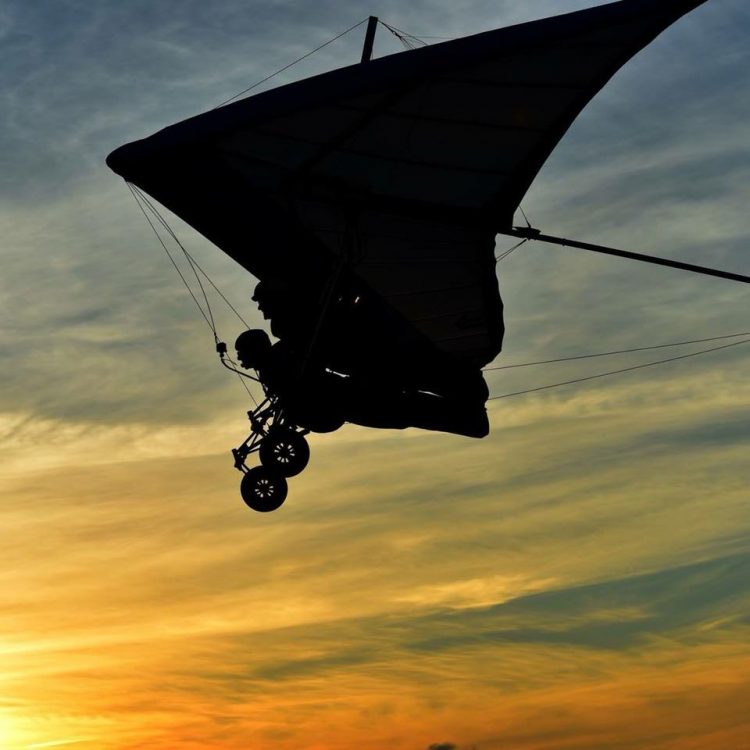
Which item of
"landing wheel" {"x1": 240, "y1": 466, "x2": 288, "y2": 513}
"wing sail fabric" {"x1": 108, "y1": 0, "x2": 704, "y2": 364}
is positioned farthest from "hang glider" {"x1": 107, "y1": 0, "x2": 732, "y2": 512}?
"landing wheel" {"x1": 240, "y1": 466, "x2": 288, "y2": 513}

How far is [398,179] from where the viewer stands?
1144 inches

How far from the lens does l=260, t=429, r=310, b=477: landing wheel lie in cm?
2989

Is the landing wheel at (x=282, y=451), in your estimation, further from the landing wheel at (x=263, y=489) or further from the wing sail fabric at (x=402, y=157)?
the wing sail fabric at (x=402, y=157)

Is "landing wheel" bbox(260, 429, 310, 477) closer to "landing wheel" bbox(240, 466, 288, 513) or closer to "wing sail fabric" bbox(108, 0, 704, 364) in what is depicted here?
"landing wheel" bbox(240, 466, 288, 513)

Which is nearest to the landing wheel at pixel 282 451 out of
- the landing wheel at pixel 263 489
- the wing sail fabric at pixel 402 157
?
the landing wheel at pixel 263 489

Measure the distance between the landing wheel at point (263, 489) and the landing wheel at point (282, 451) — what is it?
0.18 m

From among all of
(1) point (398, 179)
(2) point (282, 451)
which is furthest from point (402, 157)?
(2) point (282, 451)

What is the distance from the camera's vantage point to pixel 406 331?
3161 cm

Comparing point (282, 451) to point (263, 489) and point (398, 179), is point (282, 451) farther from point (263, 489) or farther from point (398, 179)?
point (398, 179)

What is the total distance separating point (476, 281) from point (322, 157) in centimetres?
503

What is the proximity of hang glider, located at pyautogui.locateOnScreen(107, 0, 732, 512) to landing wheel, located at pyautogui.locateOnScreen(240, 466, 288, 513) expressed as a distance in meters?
2.17

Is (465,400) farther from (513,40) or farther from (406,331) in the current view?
(513,40)

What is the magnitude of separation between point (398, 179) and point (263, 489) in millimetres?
7431

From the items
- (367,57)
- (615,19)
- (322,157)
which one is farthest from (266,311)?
(615,19)
